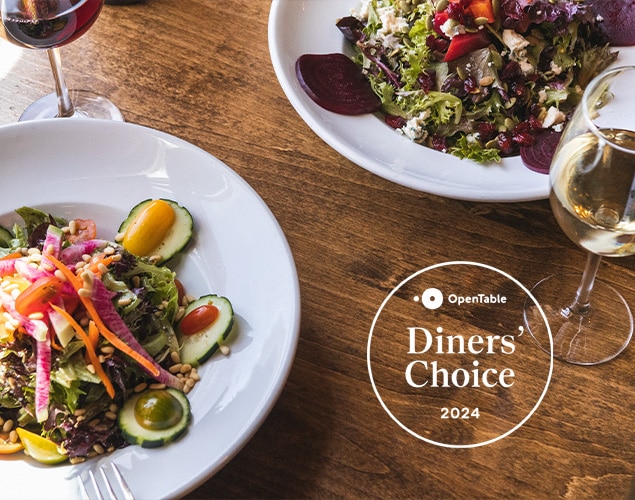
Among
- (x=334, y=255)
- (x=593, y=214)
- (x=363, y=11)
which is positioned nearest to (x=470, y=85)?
(x=363, y=11)

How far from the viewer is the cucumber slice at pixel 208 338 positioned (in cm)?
150

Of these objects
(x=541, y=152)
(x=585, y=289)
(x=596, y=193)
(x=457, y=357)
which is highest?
(x=596, y=193)

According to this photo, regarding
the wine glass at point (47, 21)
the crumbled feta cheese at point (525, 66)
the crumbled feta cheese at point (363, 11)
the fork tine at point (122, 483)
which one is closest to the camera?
the fork tine at point (122, 483)

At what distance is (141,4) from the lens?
240 centimetres

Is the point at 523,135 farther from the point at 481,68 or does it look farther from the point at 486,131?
the point at 481,68

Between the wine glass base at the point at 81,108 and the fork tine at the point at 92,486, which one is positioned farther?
the wine glass base at the point at 81,108

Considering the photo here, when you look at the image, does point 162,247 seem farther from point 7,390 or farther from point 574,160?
point 574,160

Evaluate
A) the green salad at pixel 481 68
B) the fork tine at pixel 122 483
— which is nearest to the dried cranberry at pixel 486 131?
the green salad at pixel 481 68

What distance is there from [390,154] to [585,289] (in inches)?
21.8

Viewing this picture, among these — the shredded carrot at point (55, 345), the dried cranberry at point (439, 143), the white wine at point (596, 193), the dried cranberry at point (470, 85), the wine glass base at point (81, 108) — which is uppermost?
the white wine at point (596, 193)

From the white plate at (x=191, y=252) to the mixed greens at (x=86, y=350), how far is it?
1.6 inches

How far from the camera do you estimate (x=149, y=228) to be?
5.49ft

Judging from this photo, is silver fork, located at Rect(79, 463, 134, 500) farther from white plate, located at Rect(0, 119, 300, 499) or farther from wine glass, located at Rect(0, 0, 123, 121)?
wine glass, located at Rect(0, 0, 123, 121)

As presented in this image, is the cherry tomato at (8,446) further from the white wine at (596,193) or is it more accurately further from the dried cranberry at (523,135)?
the dried cranberry at (523,135)
